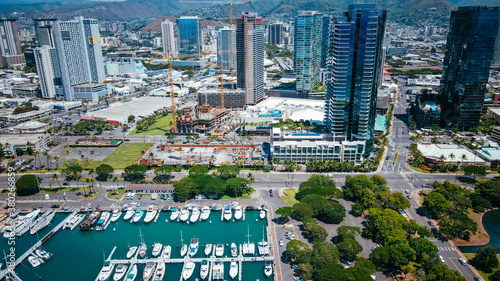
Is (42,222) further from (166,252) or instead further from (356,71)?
(356,71)

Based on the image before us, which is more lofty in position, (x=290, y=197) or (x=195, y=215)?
(x=290, y=197)

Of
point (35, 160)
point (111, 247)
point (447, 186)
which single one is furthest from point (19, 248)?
point (447, 186)

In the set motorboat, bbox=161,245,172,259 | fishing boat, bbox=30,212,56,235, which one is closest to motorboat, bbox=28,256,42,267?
fishing boat, bbox=30,212,56,235

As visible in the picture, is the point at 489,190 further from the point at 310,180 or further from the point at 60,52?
the point at 60,52

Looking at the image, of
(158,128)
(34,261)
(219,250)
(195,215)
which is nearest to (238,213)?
(195,215)

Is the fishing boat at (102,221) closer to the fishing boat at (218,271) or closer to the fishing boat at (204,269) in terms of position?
the fishing boat at (204,269)
